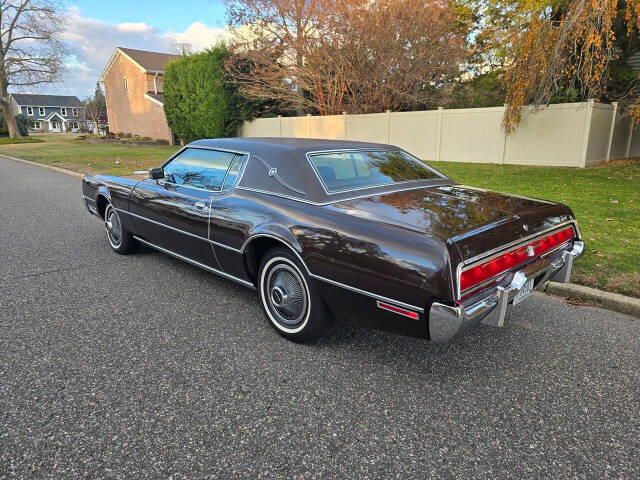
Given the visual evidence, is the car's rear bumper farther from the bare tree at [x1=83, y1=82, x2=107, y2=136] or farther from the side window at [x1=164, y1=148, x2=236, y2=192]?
the bare tree at [x1=83, y1=82, x2=107, y2=136]

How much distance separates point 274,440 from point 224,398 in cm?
46

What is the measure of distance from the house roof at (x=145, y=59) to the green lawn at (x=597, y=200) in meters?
28.8

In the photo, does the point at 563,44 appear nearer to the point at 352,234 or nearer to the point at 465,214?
the point at 465,214

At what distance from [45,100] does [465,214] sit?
101 metres

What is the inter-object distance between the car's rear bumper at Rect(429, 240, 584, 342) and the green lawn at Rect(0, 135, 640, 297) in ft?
4.82

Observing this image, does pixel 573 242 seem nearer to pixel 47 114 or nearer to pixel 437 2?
pixel 437 2

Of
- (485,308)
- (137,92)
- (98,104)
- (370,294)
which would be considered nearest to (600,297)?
(485,308)

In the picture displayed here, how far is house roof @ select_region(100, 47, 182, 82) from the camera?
35156mm

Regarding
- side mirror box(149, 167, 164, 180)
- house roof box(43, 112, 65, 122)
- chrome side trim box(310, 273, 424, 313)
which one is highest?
house roof box(43, 112, 65, 122)

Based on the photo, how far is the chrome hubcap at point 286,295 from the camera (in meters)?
3.10

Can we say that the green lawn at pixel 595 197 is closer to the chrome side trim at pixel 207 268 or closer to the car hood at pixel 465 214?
the car hood at pixel 465 214

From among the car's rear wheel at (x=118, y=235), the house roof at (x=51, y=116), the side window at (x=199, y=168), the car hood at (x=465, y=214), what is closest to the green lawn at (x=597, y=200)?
the car hood at (x=465, y=214)

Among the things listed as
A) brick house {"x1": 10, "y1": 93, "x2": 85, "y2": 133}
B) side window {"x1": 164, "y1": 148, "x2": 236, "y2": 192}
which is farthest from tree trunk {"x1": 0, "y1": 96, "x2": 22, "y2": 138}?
side window {"x1": 164, "y1": 148, "x2": 236, "y2": 192}

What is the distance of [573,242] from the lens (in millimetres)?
3361
